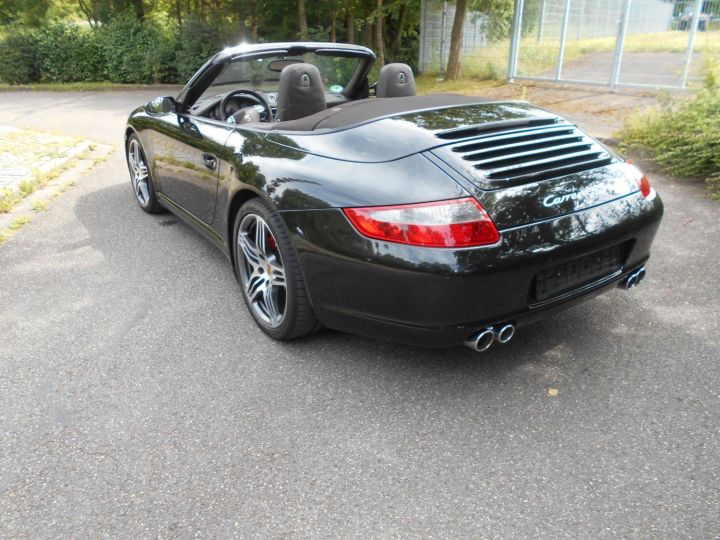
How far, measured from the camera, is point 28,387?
2730mm

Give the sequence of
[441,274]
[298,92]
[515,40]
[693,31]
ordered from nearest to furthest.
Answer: [441,274], [298,92], [693,31], [515,40]

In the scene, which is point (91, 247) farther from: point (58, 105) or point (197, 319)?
point (58, 105)

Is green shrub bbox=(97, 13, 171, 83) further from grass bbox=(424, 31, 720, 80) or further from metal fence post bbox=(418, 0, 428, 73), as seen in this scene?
grass bbox=(424, 31, 720, 80)

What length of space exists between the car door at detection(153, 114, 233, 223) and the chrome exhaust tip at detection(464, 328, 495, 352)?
6.13 ft

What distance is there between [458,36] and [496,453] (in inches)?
571

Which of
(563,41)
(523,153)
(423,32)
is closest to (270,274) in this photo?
(523,153)

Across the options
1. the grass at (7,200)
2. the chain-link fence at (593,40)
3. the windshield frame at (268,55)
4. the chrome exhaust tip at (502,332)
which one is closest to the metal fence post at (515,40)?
the chain-link fence at (593,40)

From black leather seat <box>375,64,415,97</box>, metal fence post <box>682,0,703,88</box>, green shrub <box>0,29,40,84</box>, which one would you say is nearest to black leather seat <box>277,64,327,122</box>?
black leather seat <box>375,64,415,97</box>

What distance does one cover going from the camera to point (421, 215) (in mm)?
2225

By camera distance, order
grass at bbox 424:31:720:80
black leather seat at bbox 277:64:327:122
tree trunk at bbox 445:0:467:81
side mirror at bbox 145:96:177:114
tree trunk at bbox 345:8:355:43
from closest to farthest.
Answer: black leather seat at bbox 277:64:327:122 < side mirror at bbox 145:96:177:114 < grass at bbox 424:31:720:80 < tree trunk at bbox 445:0:467:81 < tree trunk at bbox 345:8:355:43

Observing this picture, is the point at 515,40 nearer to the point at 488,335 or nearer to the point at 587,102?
the point at 587,102

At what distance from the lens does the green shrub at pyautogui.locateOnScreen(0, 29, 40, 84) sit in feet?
60.3

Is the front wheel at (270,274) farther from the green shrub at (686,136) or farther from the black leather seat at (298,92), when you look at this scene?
the green shrub at (686,136)

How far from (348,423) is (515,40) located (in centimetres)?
1334
